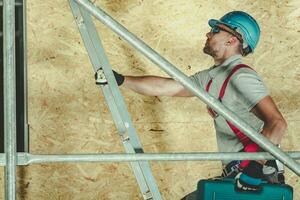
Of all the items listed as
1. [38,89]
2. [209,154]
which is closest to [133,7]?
[38,89]

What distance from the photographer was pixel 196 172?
15.5 ft

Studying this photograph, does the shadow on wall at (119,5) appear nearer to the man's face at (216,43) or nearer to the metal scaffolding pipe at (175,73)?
the man's face at (216,43)

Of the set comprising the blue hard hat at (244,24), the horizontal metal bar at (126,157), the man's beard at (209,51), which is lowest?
the horizontal metal bar at (126,157)

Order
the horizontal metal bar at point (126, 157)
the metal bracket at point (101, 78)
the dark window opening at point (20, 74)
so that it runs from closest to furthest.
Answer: the horizontal metal bar at point (126, 157)
the metal bracket at point (101, 78)
the dark window opening at point (20, 74)

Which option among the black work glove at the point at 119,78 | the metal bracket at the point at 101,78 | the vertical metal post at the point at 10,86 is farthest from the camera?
the black work glove at the point at 119,78

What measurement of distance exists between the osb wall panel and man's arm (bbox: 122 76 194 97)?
0.17 ft

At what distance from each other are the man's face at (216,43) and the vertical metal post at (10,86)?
1964 mm

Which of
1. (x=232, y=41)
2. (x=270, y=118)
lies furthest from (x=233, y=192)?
(x=232, y=41)

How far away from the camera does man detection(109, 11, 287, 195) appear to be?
13.9 feet

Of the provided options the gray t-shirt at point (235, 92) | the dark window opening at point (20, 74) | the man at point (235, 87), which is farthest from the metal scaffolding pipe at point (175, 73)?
the dark window opening at point (20, 74)

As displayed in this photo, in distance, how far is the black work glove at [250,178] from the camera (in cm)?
382

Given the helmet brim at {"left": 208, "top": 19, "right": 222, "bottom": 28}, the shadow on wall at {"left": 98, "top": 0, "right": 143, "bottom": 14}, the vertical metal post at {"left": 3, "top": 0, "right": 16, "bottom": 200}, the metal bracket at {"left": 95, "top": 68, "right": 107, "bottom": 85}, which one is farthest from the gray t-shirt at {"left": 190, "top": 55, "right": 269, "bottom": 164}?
the vertical metal post at {"left": 3, "top": 0, "right": 16, "bottom": 200}

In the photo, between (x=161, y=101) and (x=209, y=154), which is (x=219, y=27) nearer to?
(x=161, y=101)

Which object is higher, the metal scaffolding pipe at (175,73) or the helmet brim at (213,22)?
the helmet brim at (213,22)
